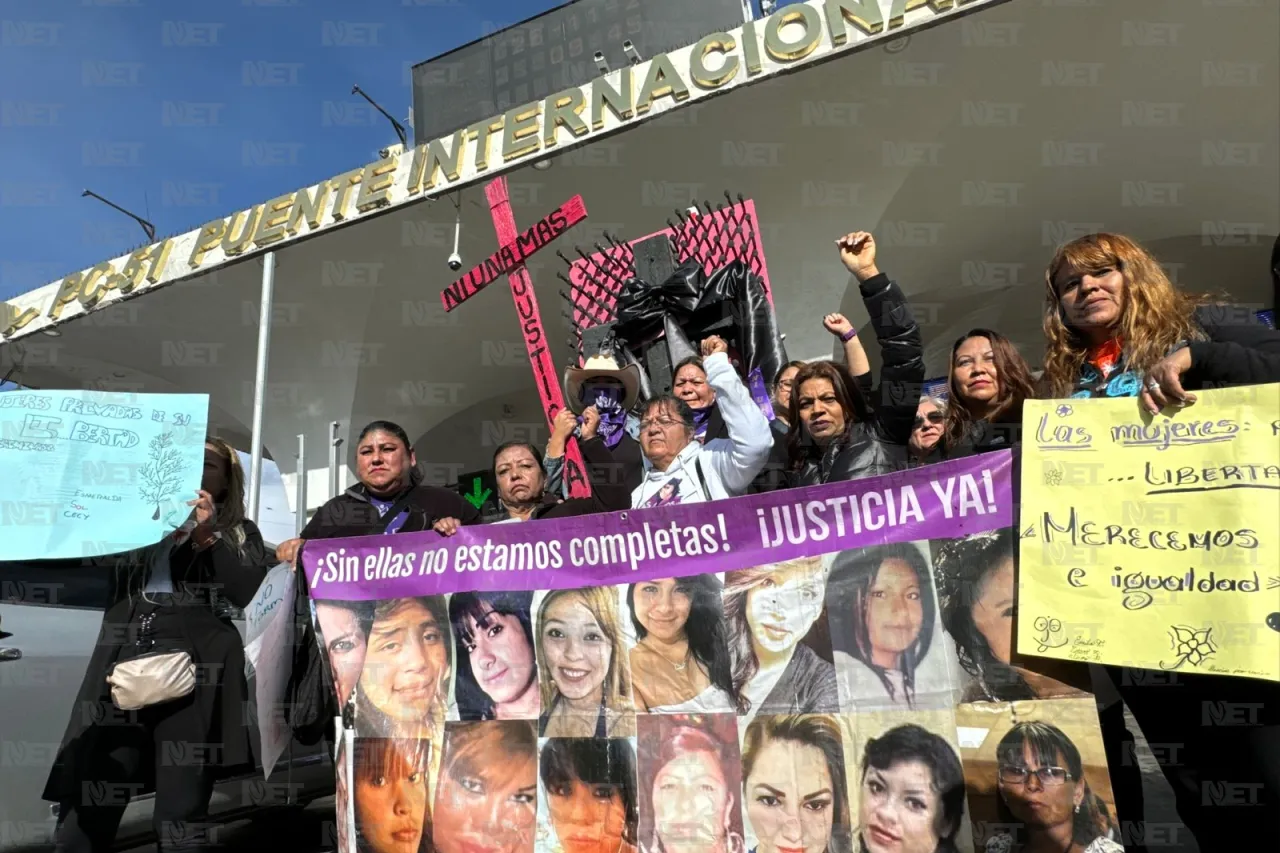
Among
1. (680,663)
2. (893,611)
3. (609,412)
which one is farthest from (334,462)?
(893,611)

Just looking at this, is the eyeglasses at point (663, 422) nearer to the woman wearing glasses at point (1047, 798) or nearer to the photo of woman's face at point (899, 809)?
the photo of woman's face at point (899, 809)

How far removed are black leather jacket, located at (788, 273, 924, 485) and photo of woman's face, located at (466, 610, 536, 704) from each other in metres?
1.07

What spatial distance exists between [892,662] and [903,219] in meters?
6.63

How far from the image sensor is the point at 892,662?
2.16 meters

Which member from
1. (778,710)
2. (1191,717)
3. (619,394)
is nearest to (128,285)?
(619,394)

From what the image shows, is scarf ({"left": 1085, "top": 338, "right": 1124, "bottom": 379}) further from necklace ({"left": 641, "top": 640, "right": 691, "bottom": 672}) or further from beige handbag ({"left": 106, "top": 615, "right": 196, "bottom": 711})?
beige handbag ({"left": 106, "top": 615, "right": 196, "bottom": 711})

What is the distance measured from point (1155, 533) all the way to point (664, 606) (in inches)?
49.7

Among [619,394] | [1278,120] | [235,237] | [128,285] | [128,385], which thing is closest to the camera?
[619,394]

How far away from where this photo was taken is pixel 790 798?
2.19 meters

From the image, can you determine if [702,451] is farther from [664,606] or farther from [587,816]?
[587,816]

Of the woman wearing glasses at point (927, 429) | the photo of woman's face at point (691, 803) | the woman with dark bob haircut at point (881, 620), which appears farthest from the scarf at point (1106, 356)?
the photo of woman's face at point (691, 803)

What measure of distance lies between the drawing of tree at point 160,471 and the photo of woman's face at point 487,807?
1292 mm

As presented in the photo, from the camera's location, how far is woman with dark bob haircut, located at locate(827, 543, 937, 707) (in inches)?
84.7

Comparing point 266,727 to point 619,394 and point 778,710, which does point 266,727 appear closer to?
point 778,710
